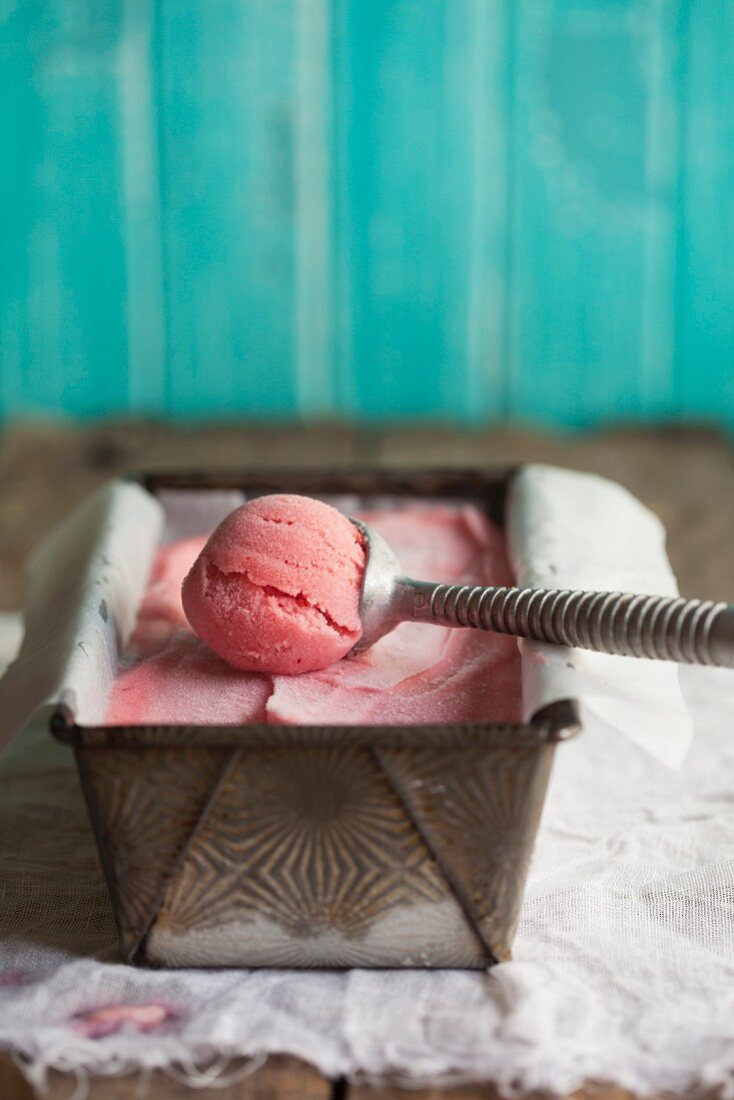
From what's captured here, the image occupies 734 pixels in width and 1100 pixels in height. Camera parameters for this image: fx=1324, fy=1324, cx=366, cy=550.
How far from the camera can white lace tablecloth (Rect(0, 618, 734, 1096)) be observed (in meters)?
0.77

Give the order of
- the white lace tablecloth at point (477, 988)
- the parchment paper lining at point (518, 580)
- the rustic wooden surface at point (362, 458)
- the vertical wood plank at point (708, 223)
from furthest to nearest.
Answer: the vertical wood plank at point (708, 223), the rustic wooden surface at point (362, 458), the parchment paper lining at point (518, 580), the white lace tablecloth at point (477, 988)

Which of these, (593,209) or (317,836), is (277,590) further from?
(593,209)

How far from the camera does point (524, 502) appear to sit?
1224 millimetres

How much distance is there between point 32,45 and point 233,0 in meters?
0.40

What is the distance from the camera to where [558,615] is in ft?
2.96

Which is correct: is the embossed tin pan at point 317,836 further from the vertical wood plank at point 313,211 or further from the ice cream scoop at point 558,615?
the vertical wood plank at point 313,211

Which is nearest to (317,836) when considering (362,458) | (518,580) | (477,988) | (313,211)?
(477,988)

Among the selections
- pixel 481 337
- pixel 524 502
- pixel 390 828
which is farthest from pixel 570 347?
pixel 390 828

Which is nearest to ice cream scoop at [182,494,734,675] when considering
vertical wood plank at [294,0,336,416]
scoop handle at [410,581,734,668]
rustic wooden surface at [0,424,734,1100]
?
scoop handle at [410,581,734,668]

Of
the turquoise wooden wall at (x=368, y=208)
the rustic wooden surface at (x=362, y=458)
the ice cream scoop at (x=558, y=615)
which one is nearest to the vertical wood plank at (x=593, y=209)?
the turquoise wooden wall at (x=368, y=208)

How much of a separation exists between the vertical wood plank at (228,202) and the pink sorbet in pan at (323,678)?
1.70 meters

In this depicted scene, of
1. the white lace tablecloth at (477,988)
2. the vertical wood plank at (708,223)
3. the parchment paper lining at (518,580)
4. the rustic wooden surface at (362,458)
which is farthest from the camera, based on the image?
the vertical wood plank at (708,223)

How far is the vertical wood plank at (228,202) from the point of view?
2.58m

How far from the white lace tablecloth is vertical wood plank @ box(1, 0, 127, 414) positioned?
1.77 meters
